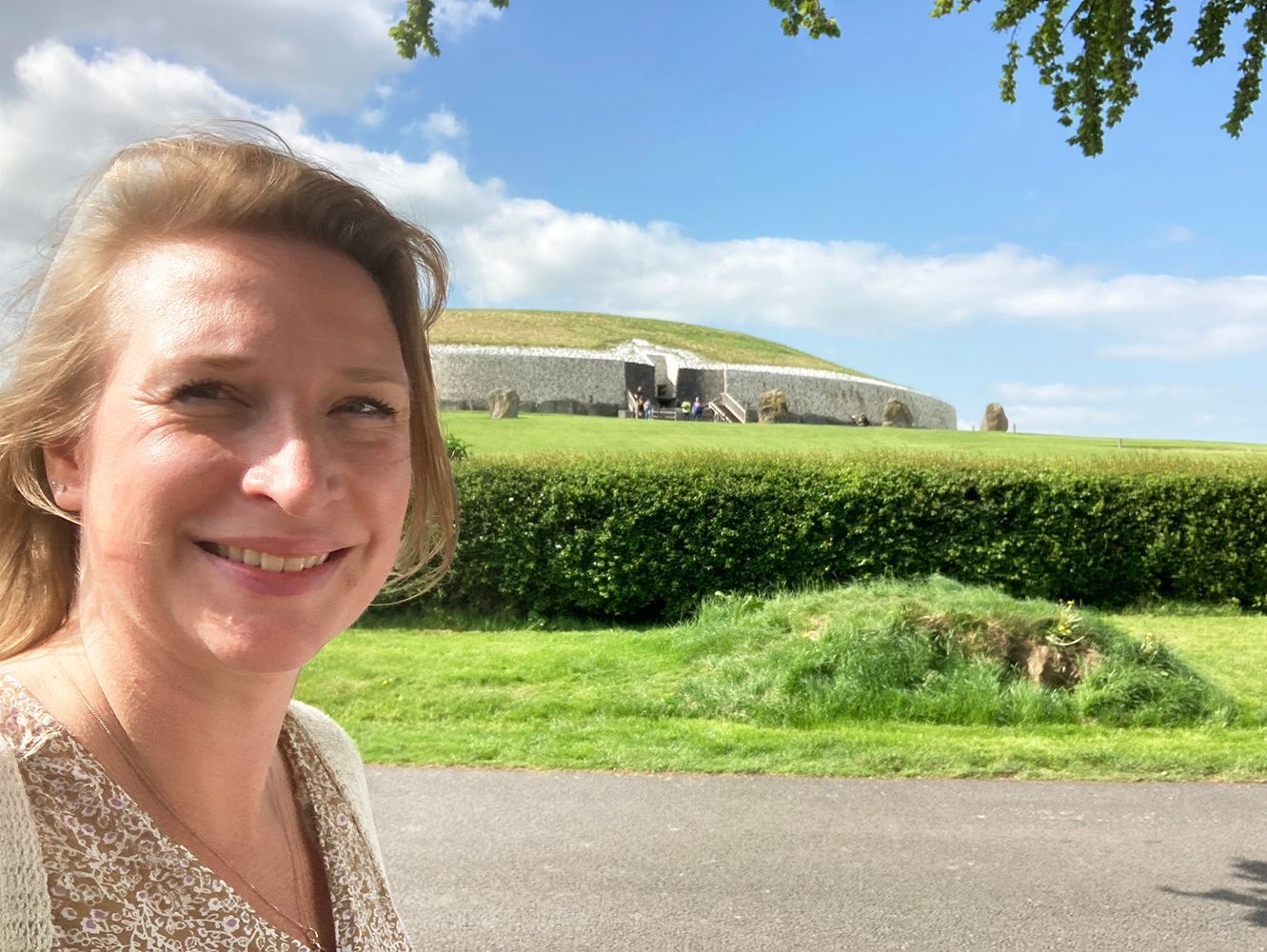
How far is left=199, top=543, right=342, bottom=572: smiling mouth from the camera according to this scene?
1138mm

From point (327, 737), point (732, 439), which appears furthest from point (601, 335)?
point (327, 737)

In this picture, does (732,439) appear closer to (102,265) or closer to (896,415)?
(896,415)

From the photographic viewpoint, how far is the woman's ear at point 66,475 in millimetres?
1222

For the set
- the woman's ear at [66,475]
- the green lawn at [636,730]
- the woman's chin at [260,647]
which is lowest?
the green lawn at [636,730]

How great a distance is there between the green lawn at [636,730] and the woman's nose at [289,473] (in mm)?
5978

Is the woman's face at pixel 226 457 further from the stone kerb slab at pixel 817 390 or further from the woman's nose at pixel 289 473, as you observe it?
the stone kerb slab at pixel 817 390

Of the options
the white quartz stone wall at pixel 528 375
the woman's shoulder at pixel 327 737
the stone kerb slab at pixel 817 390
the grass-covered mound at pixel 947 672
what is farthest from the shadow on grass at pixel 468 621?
the stone kerb slab at pixel 817 390

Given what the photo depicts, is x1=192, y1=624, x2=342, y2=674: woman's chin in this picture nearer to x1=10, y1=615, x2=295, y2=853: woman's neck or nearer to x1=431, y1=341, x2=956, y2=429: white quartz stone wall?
x1=10, y1=615, x2=295, y2=853: woman's neck

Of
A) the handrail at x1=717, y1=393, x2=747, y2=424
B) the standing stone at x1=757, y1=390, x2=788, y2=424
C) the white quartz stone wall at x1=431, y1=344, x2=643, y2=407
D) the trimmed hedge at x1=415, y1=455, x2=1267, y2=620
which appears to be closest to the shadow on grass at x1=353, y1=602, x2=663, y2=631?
the trimmed hedge at x1=415, y1=455, x2=1267, y2=620

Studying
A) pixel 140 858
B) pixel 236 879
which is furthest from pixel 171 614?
pixel 236 879

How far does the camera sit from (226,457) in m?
1.13

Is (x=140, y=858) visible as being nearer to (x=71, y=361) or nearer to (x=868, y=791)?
(x=71, y=361)

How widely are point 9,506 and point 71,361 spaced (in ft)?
0.82

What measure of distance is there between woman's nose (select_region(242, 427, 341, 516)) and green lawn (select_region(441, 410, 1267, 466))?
23.0m
